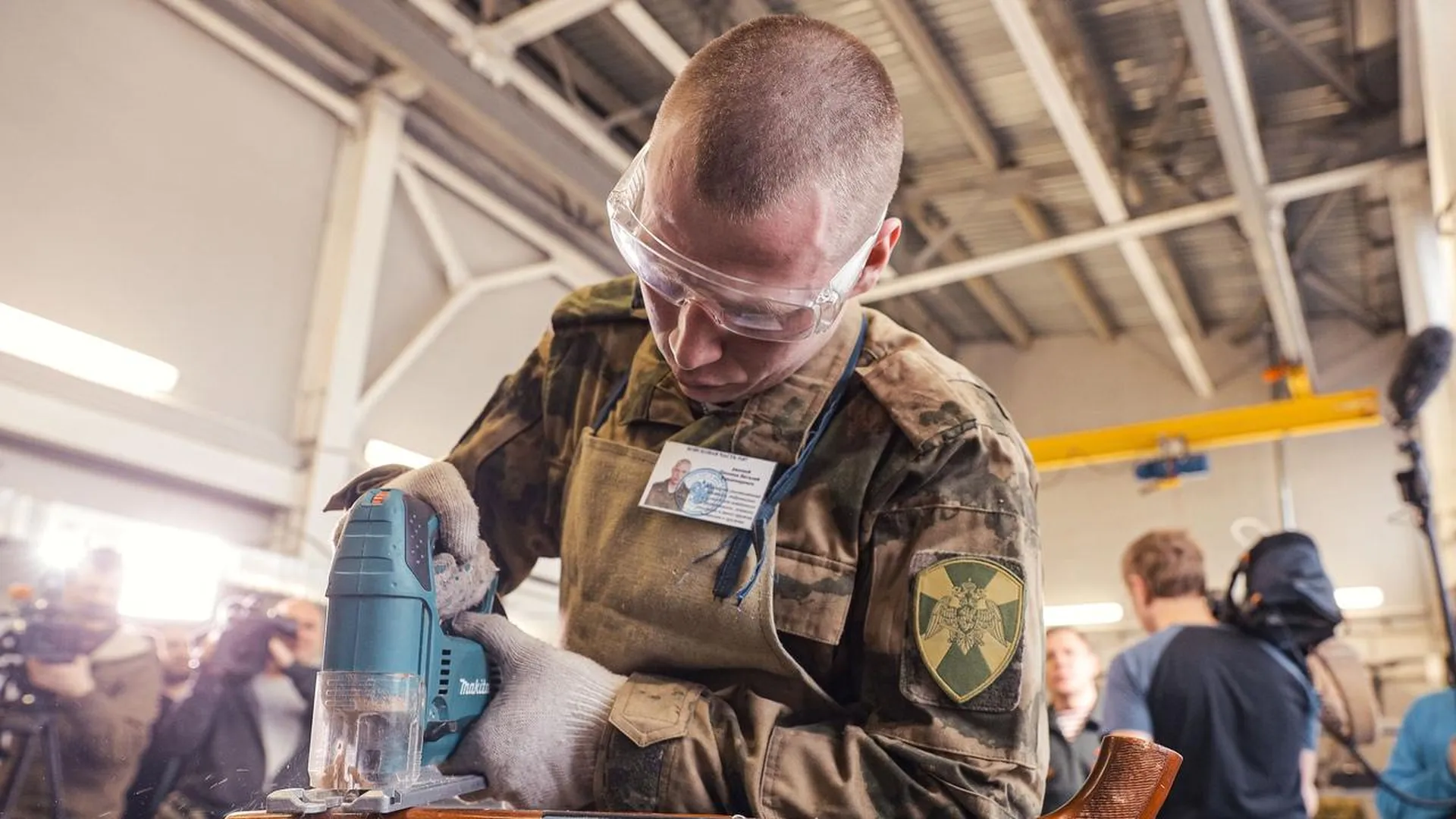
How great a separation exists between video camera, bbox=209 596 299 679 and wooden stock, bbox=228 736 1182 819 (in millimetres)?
3422

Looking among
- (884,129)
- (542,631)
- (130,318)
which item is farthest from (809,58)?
(130,318)

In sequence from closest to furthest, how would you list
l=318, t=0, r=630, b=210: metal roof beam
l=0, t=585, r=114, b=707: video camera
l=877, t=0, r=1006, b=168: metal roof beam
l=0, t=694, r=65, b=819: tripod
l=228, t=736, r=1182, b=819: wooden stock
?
l=228, t=736, r=1182, b=819: wooden stock, l=0, t=694, r=65, b=819: tripod, l=0, t=585, r=114, b=707: video camera, l=318, t=0, r=630, b=210: metal roof beam, l=877, t=0, r=1006, b=168: metal roof beam

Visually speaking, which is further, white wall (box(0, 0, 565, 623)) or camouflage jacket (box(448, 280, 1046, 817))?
white wall (box(0, 0, 565, 623))

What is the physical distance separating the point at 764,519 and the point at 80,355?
13.2 ft

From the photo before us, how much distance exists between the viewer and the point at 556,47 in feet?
19.0

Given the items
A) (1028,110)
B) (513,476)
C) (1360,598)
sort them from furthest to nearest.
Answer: (1360,598)
(1028,110)
(513,476)

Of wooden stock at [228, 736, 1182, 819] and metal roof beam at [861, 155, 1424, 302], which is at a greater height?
metal roof beam at [861, 155, 1424, 302]

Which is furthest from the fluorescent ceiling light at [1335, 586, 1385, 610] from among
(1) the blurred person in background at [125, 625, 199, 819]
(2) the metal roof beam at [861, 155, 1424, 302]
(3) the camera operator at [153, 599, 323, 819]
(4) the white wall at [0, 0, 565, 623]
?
(1) the blurred person in background at [125, 625, 199, 819]

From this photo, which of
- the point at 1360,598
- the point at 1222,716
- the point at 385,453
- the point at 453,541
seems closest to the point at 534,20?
the point at 385,453

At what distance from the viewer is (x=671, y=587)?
1.22m

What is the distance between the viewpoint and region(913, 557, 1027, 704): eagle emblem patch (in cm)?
106

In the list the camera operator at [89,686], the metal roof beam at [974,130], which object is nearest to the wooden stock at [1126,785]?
the camera operator at [89,686]

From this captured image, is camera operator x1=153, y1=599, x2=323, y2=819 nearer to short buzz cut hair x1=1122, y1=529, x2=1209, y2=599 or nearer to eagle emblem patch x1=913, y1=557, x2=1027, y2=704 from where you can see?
eagle emblem patch x1=913, y1=557, x2=1027, y2=704

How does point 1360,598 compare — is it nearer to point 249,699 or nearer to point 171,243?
point 249,699
